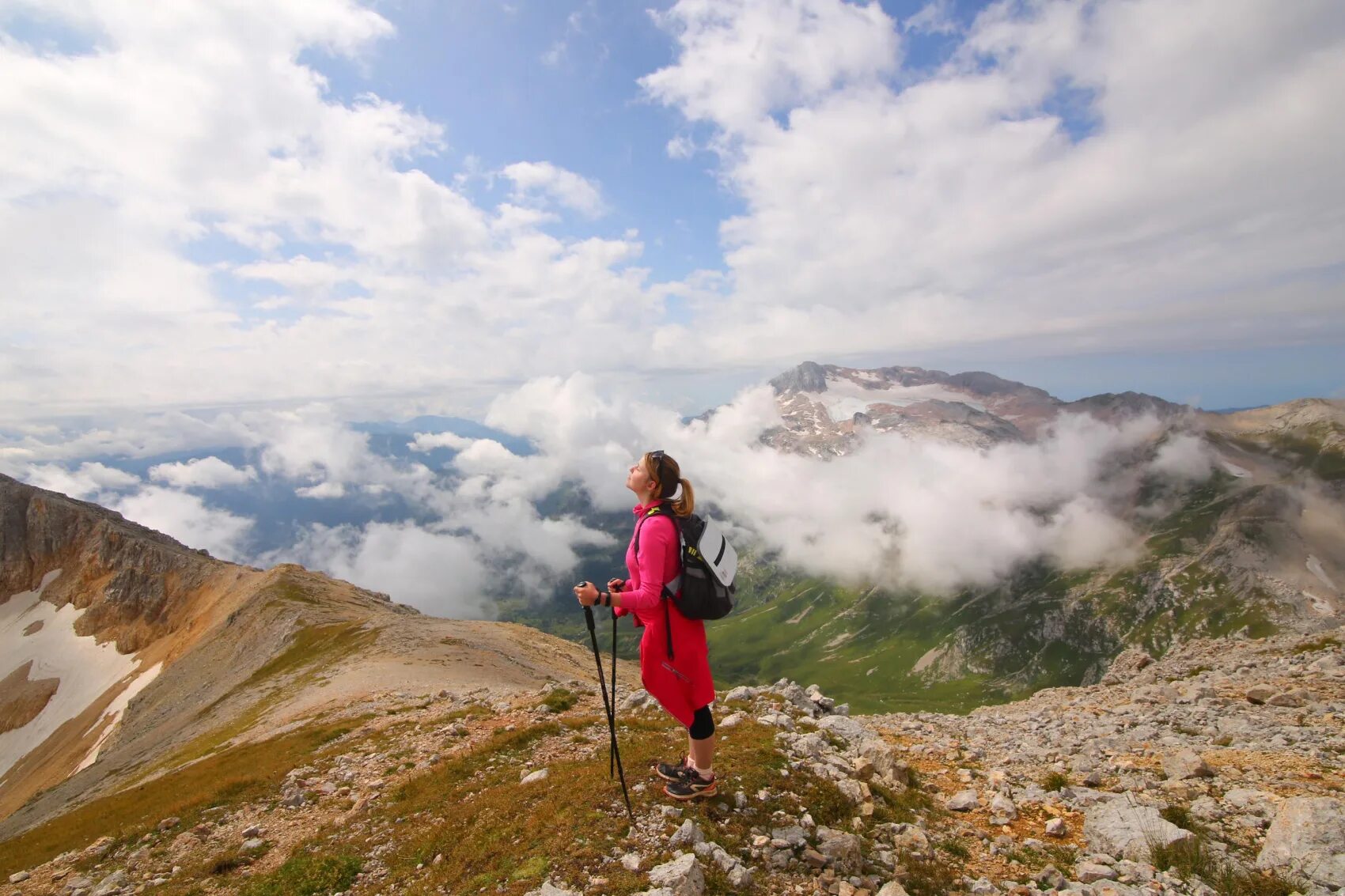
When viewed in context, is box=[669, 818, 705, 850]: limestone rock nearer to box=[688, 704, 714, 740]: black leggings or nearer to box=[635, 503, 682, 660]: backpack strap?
box=[688, 704, 714, 740]: black leggings

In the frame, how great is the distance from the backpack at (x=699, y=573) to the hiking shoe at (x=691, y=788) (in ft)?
7.29

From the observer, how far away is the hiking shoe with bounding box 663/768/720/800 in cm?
916

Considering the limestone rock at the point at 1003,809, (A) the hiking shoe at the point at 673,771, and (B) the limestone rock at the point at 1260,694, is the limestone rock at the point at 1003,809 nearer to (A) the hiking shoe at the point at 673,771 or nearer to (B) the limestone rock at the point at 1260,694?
(A) the hiking shoe at the point at 673,771

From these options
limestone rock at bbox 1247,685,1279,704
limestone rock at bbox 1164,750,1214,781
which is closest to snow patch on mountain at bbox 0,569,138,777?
limestone rock at bbox 1164,750,1214,781

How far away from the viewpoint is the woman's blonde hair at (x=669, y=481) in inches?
356

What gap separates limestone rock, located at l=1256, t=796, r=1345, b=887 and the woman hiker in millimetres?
8036

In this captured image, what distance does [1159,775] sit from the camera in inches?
489

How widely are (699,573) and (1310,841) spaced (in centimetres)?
940

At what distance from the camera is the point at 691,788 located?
9.20m

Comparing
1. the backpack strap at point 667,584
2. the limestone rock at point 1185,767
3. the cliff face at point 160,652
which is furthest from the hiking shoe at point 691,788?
the cliff face at point 160,652

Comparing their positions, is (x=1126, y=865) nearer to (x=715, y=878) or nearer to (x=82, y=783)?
(x=715, y=878)

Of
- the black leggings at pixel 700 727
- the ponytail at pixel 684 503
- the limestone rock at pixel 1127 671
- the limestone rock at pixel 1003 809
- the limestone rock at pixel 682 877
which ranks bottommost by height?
the limestone rock at pixel 1127 671

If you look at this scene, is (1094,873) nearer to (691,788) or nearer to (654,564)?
(691,788)

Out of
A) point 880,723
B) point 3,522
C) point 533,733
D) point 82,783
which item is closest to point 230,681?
point 82,783
